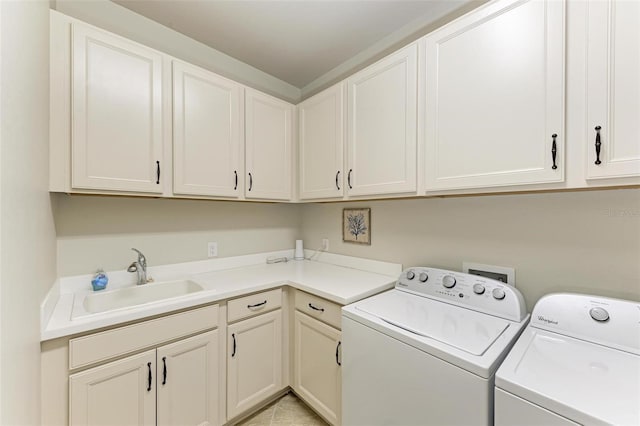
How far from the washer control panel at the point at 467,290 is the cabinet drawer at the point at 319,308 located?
449mm

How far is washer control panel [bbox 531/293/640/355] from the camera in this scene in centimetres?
93

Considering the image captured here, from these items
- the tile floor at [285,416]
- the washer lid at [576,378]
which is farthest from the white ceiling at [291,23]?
the tile floor at [285,416]

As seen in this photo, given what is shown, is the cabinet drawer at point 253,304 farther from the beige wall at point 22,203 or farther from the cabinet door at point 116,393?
the beige wall at point 22,203

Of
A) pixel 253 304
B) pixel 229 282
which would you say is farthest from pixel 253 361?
pixel 229 282

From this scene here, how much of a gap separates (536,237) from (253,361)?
177cm

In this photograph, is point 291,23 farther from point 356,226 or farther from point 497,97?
point 356,226

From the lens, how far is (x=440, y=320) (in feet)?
3.96

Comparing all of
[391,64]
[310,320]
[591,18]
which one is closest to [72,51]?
[391,64]

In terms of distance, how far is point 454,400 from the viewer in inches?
36.1

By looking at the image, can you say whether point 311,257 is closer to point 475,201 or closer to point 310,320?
point 310,320

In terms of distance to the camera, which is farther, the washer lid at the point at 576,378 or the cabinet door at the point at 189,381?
the cabinet door at the point at 189,381

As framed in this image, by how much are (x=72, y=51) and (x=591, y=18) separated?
221 centimetres

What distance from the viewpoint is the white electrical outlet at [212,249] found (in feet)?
6.73

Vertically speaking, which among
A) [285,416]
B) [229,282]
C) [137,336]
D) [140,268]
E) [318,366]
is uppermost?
[140,268]
